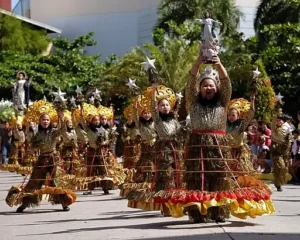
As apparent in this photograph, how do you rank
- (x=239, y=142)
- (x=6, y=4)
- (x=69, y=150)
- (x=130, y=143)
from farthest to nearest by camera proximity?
(x=6, y=4)
(x=69, y=150)
(x=130, y=143)
(x=239, y=142)

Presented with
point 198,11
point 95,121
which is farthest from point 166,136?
point 198,11

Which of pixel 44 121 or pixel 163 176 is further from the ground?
pixel 44 121

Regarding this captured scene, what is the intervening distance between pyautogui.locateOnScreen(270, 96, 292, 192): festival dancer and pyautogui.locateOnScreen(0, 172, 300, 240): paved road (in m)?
2.94

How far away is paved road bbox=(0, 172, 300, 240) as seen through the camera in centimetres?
969

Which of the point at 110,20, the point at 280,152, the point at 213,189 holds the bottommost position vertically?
the point at 213,189

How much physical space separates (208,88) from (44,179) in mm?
4175

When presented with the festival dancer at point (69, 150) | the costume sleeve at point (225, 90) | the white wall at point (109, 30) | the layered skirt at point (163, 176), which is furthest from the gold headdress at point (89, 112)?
the white wall at point (109, 30)

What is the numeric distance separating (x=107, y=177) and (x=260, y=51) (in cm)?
1980

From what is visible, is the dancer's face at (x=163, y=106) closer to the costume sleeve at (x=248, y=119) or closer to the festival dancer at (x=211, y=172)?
the costume sleeve at (x=248, y=119)

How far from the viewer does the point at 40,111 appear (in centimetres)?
1427

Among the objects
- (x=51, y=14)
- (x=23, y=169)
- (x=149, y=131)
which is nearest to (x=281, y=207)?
(x=149, y=131)

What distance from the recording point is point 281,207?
14.0 meters

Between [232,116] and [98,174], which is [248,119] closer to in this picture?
[232,116]

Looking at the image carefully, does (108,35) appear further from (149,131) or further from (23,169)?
(149,131)
